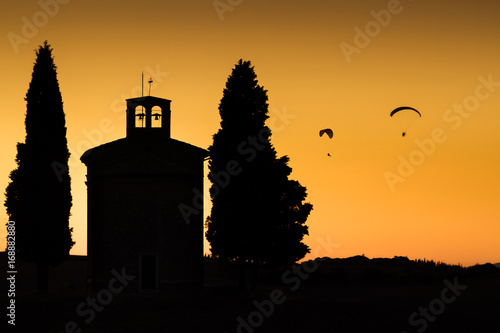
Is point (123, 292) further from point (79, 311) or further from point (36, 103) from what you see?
point (36, 103)

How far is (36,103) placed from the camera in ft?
152

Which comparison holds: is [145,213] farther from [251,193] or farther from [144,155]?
[251,193]

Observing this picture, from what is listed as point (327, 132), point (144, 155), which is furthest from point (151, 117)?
point (327, 132)

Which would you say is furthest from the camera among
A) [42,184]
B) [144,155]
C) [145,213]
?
[144,155]

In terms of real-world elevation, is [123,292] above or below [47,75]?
below

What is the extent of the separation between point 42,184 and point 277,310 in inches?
607

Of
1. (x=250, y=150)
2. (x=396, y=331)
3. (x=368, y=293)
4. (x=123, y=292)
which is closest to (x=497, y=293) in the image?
(x=368, y=293)

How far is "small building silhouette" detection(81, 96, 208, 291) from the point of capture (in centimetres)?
4716

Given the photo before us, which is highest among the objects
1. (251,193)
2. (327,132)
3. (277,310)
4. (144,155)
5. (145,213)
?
(327,132)

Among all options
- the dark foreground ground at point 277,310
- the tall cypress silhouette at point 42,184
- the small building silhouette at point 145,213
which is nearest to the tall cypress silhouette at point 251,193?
the small building silhouette at point 145,213

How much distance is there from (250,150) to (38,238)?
13436 millimetres

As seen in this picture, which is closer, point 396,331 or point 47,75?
point 396,331

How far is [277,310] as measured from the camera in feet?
136

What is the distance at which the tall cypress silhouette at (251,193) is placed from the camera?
155 ft
